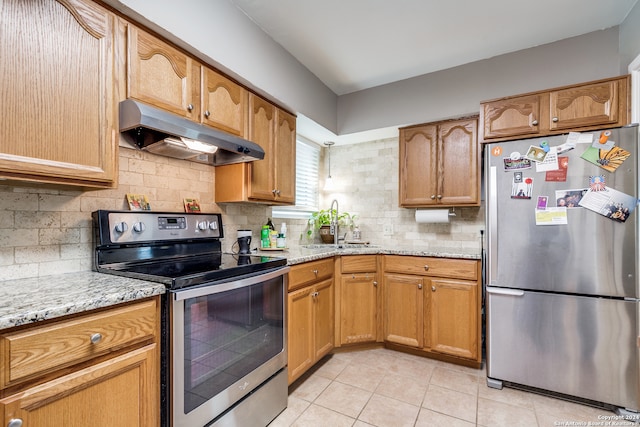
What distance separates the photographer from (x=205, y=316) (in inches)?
A: 53.6

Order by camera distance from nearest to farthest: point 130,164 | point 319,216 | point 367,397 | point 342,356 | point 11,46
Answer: point 11,46 → point 130,164 → point 367,397 → point 342,356 → point 319,216

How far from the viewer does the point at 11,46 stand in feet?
3.57

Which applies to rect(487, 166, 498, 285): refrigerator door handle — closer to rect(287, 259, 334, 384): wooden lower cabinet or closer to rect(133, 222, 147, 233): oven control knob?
rect(287, 259, 334, 384): wooden lower cabinet

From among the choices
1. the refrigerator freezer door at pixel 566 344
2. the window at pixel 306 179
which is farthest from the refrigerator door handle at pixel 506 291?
the window at pixel 306 179

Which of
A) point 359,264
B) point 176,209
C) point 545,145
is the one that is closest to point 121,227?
point 176,209

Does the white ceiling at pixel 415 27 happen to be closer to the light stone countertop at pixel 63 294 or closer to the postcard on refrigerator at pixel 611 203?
the postcard on refrigerator at pixel 611 203

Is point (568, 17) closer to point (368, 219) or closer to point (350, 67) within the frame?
point (350, 67)

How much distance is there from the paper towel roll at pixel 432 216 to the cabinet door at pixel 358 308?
2.36ft

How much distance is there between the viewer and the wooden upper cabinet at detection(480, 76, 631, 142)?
6.19 feet

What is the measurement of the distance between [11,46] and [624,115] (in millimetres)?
3057

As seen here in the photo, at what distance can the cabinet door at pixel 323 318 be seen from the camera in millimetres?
2309

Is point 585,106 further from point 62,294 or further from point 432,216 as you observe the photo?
point 62,294

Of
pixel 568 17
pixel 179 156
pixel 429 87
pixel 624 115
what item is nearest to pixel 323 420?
pixel 179 156

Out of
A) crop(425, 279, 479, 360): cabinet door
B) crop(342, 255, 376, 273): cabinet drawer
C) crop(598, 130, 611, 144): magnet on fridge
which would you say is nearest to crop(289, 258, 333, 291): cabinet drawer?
crop(342, 255, 376, 273): cabinet drawer
